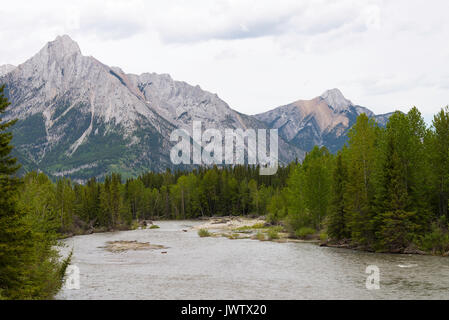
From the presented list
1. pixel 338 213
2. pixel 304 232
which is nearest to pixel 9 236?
pixel 338 213

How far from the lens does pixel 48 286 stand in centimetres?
3014

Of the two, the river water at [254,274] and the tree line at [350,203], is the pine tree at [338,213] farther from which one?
the river water at [254,274]

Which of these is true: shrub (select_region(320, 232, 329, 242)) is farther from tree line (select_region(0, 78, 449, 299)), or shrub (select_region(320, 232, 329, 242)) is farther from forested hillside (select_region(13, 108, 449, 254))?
forested hillside (select_region(13, 108, 449, 254))

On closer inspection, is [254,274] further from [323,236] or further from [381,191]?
[323,236]

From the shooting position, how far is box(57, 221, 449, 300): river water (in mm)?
31625

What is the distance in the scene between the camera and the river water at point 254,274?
31625mm

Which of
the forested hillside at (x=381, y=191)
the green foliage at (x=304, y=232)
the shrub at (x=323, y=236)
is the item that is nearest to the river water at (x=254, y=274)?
the forested hillside at (x=381, y=191)

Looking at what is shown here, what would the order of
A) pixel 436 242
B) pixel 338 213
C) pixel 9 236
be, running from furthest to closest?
pixel 338 213, pixel 436 242, pixel 9 236

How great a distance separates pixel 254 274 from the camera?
4028 centimetres

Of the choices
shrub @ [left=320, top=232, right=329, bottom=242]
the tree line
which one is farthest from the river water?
shrub @ [left=320, top=232, right=329, bottom=242]

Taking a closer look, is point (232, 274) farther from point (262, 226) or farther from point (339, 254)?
point (262, 226)
